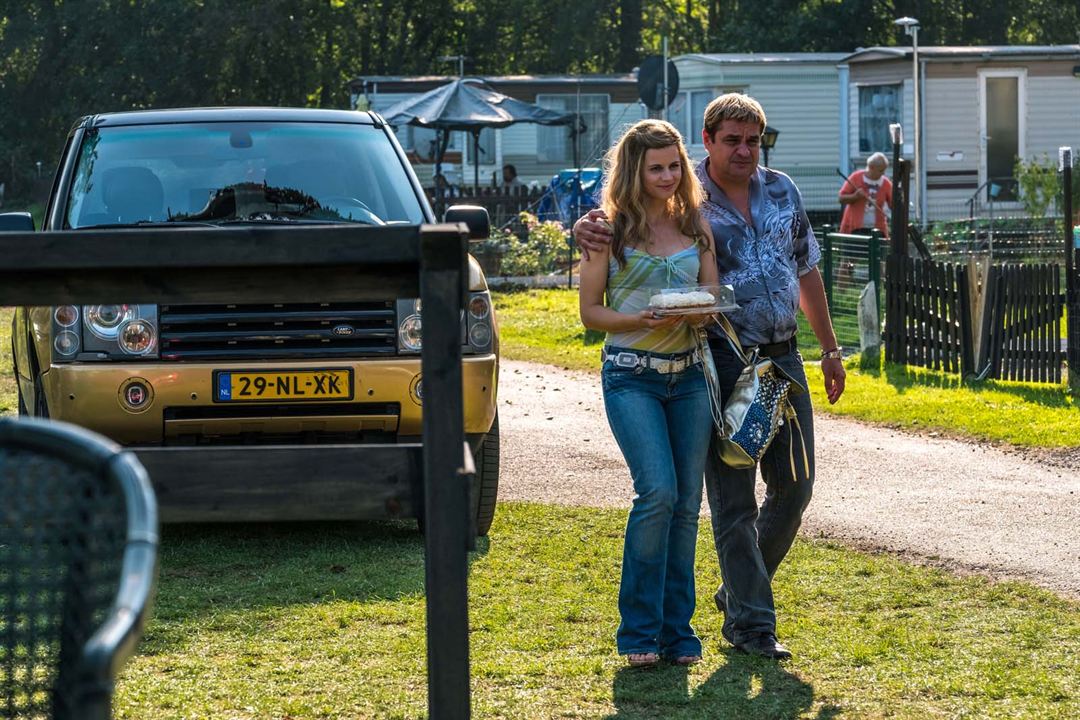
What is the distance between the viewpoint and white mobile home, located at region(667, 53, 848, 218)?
112 feet

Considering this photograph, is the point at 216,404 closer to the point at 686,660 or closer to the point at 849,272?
the point at 686,660

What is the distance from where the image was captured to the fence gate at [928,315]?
12703mm

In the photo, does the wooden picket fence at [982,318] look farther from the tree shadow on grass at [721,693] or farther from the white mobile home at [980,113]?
the white mobile home at [980,113]

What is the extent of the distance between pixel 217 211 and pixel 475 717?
133 inches

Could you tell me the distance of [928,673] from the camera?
5160 mm

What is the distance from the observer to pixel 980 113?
30.9 metres

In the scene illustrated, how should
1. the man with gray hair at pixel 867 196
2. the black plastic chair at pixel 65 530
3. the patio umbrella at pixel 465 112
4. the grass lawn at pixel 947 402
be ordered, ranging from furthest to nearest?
the patio umbrella at pixel 465 112 < the man with gray hair at pixel 867 196 < the grass lawn at pixel 947 402 < the black plastic chair at pixel 65 530

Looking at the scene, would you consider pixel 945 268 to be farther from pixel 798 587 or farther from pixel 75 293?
pixel 75 293

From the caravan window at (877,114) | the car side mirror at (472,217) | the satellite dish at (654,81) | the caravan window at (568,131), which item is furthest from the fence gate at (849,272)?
the caravan window at (568,131)

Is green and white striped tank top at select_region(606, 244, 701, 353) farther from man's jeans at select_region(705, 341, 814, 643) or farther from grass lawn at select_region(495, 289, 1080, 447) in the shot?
grass lawn at select_region(495, 289, 1080, 447)

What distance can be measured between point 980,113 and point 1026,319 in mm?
19778

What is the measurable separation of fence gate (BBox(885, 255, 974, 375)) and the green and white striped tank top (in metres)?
7.83

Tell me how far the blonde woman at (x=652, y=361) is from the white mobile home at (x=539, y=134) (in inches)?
1339

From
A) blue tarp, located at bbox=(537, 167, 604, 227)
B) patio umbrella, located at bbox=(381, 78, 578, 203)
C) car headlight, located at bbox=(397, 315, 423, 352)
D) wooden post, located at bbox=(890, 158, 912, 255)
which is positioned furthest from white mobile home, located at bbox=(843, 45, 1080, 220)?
car headlight, located at bbox=(397, 315, 423, 352)
